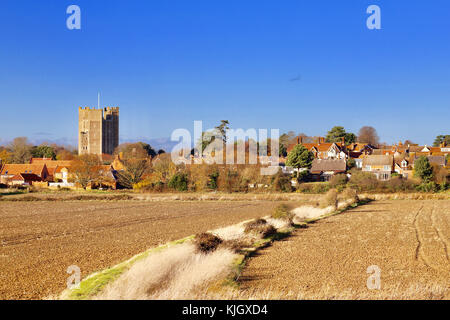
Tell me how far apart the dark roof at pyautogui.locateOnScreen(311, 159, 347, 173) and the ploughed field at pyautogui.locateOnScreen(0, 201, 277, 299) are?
4007 centimetres

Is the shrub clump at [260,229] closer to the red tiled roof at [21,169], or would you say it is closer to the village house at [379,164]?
the village house at [379,164]

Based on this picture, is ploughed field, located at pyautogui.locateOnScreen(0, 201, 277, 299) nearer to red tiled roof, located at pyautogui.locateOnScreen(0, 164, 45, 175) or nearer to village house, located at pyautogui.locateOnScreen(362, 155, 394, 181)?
village house, located at pyautogui.locateOnScreen(362, 155, 394, 181)

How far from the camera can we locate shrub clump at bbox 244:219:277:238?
21.1m

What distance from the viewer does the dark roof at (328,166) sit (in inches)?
2778

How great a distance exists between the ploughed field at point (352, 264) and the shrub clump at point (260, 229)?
3.49 feet

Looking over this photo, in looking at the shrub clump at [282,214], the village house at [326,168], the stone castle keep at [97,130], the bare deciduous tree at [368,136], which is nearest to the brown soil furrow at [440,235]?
the shrub clump at [282,214]

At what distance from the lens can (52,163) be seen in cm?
8325

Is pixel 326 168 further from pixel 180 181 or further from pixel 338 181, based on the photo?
pixel 180 181

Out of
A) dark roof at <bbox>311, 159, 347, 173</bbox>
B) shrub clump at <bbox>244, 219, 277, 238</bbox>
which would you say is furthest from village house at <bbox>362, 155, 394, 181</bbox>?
shrub clump at <bbox>244, 219, 277, 238</bbox>

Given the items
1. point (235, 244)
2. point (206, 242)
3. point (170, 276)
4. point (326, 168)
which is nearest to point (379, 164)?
point (326, 168)

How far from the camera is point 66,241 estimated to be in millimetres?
20516

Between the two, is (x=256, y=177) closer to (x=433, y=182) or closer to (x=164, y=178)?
(x=164, y=178)

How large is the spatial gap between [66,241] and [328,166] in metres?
55.5
